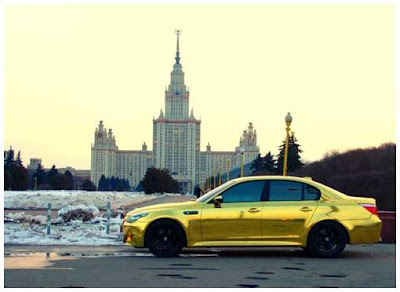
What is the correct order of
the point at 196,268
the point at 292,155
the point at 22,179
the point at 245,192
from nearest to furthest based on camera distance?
the point at 196,268, the point at 245,192, the point at 292,155, the point at 22,179

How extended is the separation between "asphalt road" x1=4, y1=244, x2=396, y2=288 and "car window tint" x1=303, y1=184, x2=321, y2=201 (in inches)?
40.6

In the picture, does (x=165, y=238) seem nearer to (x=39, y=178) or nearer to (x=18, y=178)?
(x=18, y=178)

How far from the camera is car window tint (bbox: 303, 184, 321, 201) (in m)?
12.9

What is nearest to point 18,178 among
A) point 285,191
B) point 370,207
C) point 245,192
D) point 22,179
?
point 22,179

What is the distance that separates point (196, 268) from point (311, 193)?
2994 millimetres

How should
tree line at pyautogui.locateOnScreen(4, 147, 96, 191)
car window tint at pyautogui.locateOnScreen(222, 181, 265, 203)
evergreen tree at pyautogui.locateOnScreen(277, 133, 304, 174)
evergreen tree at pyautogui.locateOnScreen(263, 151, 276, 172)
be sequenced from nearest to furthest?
car window tint at pyautogui.locateOnScreen(222, 181, 265, 203)
evergreen tree at pyautogui.locateOnScreen(277, 133, 304, 174)
evergreen tree at pyautogui.locateOnScreen(263, 151, 276, 172)
tree line at pyautogui.locateOnScreen(4, 147, 96, 191)

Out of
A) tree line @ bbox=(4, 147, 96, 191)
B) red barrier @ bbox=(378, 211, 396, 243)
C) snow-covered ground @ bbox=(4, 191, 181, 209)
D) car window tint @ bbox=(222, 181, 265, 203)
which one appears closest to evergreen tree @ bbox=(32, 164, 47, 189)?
tree line @ bbox=(4, 147, 96, 191)

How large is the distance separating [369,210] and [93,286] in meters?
5.85

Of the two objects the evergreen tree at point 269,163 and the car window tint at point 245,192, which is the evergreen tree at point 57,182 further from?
the car window tint at point 245,192

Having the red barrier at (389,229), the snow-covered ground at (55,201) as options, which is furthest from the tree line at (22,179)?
the red barrier at (389,229)

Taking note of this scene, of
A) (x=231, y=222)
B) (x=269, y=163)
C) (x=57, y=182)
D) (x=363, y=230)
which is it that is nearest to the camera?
(x=231, y=222)

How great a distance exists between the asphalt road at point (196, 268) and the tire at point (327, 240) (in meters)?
0.18

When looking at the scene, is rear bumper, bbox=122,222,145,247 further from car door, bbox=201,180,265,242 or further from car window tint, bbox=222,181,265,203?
car window tint, bbox=222,181,265,203

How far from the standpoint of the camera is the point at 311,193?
13.0 meters
